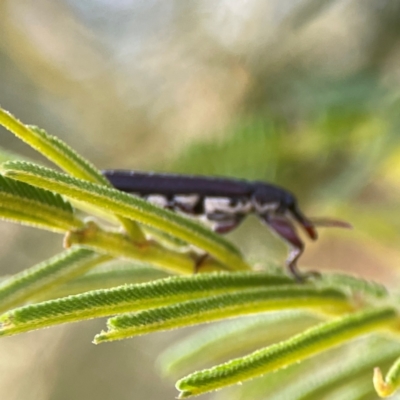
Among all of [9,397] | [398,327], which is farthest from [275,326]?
[9,397]

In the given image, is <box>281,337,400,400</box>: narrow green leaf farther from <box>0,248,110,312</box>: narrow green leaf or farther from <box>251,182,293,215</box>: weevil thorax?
<box>0,248,110,312</box>: narrow green leaf

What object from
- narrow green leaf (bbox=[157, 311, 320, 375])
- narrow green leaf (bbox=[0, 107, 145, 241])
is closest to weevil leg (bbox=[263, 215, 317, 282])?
narrow green leaf (bbox=[157, 311, 320, 375])

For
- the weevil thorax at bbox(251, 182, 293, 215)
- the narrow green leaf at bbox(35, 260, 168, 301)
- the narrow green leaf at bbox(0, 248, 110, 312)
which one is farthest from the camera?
the weevil thorax at bbox(251, 182, 293, 215)

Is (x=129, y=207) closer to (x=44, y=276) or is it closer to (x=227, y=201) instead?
(x=44, y=276)

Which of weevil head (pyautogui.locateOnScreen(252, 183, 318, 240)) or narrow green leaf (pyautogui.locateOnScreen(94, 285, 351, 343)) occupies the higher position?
weevil head (pyautogui.locateOnScreen(252, 183, 318, 240))

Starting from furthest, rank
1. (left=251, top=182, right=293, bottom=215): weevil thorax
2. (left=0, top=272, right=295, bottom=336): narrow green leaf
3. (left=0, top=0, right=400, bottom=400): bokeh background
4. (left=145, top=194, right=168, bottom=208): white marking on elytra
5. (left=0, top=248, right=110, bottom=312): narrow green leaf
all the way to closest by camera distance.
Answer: (left=0, top=0, right=400, bottom=400): bokeh background < (left=251, top=182, right=293, bottom=215): weevil thorax < (left=145, top=194, right=168, bottom=208): white marking on elytra < (left=0, top=248, right=110, bottom=312): narrow green leaf < (left=0, top=272, right=295, bottom=336): narrow green leaf

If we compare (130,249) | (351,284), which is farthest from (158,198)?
(351,284)
